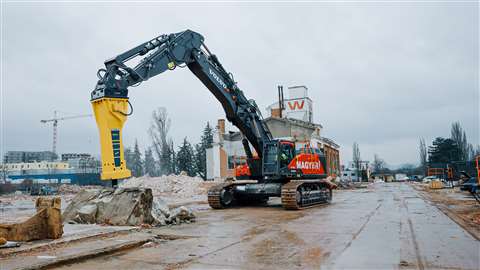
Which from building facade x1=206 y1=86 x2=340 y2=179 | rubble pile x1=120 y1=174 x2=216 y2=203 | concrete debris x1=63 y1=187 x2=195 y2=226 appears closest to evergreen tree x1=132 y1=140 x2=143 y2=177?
building facade x1=206 y1=86 x2=340 y2=179

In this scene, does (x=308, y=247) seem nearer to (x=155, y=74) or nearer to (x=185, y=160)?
(x=155, y=74)

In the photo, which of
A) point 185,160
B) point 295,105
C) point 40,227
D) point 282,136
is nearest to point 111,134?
point 40,227

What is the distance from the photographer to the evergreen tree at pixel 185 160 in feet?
207

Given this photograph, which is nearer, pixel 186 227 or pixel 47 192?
pixel 186 227

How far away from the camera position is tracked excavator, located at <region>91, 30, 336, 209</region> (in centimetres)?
982

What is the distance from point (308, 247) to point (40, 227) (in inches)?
215

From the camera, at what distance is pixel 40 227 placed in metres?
8.16

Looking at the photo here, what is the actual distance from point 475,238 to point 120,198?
8531 millimetres

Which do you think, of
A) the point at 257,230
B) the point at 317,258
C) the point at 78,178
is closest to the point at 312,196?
the point at 257,230

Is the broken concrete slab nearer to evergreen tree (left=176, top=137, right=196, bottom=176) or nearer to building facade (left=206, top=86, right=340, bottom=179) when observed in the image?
building facade (left=206, top=86, right=340, bottom=179)

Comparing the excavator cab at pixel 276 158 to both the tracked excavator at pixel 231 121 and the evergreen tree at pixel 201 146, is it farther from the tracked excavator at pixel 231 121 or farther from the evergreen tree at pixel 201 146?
the evergreen tree at pixel 201 146

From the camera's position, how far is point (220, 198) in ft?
53.7

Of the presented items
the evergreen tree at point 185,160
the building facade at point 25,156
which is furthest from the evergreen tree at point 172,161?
the building facade at point 25,156

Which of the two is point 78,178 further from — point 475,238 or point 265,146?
point 475,238
